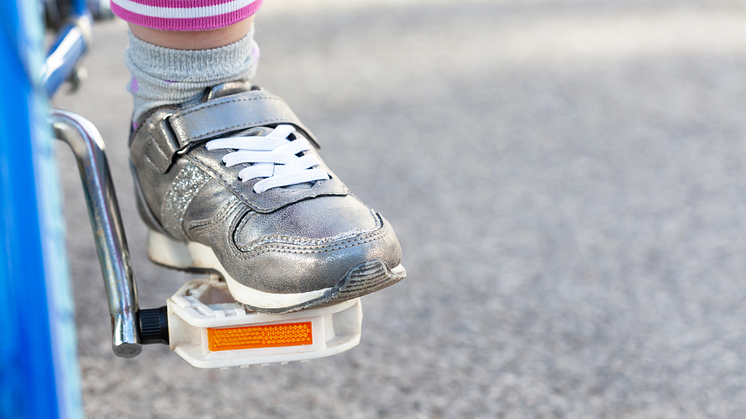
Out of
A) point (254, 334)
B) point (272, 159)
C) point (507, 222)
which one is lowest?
point (507, 222)

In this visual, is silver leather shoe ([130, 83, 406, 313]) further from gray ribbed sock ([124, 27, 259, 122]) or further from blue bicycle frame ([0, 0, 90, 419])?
blue bicycle frame ([0, 0, 90, 419])

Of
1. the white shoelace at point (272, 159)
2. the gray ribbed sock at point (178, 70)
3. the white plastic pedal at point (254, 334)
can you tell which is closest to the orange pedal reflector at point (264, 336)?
the white plastic pedal at point (254, 334)

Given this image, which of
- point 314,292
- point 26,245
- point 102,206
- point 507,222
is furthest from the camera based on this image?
point 507,222

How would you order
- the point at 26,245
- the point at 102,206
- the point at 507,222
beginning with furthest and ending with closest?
1. the point at 507,222
2. the point at 102,206
3. the point at 26,245

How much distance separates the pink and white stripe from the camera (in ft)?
1.94

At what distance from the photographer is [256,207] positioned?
57cm

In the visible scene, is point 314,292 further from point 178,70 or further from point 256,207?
point 178,70

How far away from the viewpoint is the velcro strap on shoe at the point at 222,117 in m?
0.61

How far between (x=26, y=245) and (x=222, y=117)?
313mm

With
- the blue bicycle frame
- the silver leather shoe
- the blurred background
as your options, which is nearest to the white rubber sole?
the silver leather shoe

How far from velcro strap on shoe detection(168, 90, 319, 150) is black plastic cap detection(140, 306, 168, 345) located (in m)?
0.15

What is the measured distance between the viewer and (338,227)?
1.77ft

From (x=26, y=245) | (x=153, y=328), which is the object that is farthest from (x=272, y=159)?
(x=26, y=245)

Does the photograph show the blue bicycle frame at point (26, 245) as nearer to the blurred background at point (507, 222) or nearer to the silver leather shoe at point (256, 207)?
the silver leather shoe at point (256, 207)
